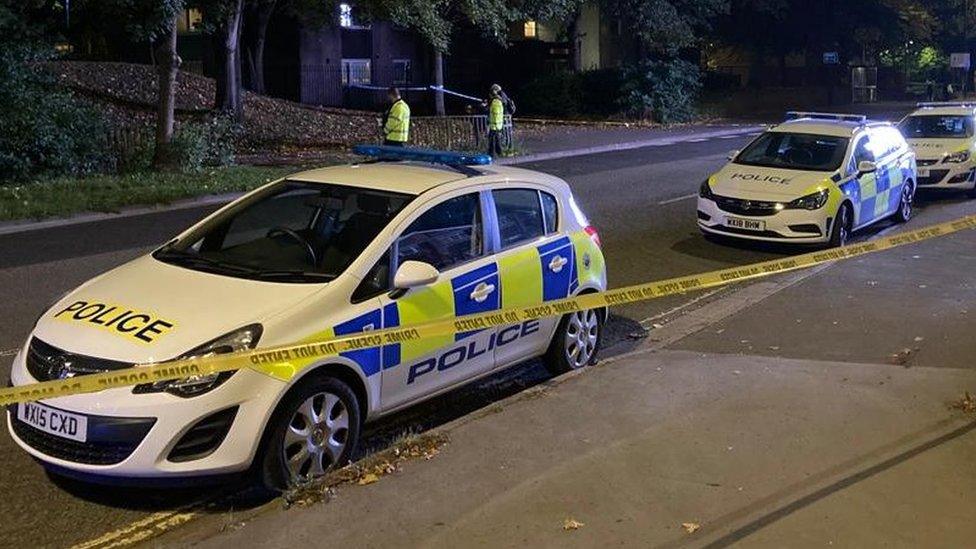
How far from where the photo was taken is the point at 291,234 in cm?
606

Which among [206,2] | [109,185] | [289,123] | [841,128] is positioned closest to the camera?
[841,128]

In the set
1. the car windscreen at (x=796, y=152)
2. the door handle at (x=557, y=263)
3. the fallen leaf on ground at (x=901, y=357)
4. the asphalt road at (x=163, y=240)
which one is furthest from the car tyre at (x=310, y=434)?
the car windscreen at (x=796, y=152)

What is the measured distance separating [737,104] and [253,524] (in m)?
47.2

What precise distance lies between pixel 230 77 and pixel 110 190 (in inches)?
468

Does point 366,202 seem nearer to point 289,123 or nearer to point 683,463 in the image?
point 683,463

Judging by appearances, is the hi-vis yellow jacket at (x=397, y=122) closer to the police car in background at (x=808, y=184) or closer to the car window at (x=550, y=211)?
the police car in background at (x=808, y=184)

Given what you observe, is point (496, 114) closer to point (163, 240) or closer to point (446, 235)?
point (163, 240)

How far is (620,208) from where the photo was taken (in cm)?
1627

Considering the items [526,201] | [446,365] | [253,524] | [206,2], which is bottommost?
[253,524]

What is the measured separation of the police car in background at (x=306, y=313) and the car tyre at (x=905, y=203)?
9181 millimetres

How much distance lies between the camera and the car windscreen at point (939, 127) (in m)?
18.3

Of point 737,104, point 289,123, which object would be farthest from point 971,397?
point 737,104

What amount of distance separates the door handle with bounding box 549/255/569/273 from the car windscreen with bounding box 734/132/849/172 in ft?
22.6

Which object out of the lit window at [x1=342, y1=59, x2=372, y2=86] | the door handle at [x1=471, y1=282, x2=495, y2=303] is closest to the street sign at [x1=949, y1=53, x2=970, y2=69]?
the lit window at [x1=342, y1=59, x2=372, y2=86]
